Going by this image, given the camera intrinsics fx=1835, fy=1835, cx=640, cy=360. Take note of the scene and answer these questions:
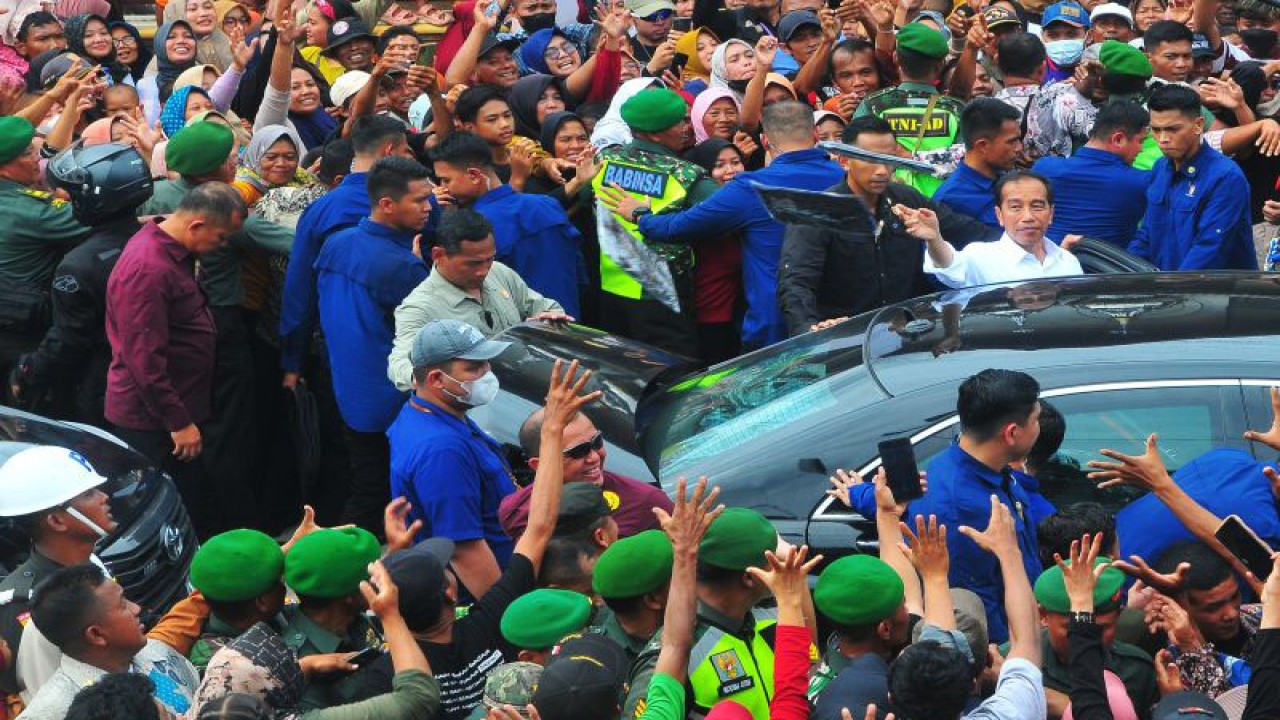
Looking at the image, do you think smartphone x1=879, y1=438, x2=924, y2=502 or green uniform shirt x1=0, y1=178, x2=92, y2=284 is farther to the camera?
green uniform shirt x1=0, y1=178, x2=92, y2=284

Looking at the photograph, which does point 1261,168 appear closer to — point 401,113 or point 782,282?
point 782,282

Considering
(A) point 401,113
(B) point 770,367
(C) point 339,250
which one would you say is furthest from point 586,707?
(A) point 401,113

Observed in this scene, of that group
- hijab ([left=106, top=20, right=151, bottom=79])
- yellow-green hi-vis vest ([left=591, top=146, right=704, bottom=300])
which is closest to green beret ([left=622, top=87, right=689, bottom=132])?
yellow-green hi-vis vest ([left=591, top=146, right=704, bottom=300])

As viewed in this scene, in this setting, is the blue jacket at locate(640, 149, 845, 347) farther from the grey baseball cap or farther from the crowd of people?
the grey baseball cap

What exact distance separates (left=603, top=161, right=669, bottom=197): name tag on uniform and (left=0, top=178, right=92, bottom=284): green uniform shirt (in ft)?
8.56

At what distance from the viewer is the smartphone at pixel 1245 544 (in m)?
5.30

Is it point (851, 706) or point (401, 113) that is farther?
point (401, 113)

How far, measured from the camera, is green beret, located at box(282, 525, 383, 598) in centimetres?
509

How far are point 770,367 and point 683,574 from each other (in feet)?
7.85

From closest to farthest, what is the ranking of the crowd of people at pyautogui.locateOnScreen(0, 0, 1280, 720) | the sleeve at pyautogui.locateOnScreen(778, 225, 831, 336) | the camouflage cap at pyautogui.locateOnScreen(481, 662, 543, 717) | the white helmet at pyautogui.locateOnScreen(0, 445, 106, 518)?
the camouflage cap at pyautogui.locateOnScreen(481, 662, 543, 717), the crowd of people at pyautogui.locateOnScreen(0, 0, 1280, 720), the white helmet at pyautogui.locateOnScreen(0, 445, 106, 518), the sleeve at pyautogui.locateOnScreen(778, 225, 831, 336)

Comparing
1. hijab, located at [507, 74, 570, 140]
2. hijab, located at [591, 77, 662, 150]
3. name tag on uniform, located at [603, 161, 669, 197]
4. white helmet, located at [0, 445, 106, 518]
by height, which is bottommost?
hijab, located at [507, 74, 570, 140]

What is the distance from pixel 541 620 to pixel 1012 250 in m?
3.66

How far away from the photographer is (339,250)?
8.11 metres

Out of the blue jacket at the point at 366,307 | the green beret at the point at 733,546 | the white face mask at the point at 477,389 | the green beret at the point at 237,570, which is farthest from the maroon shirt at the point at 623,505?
the blue jacket at the point at 366,307
